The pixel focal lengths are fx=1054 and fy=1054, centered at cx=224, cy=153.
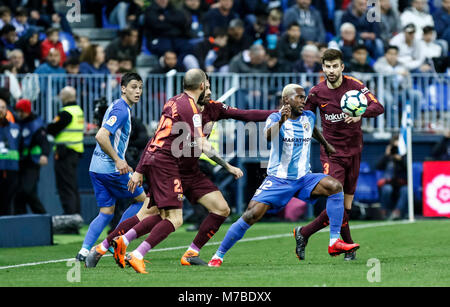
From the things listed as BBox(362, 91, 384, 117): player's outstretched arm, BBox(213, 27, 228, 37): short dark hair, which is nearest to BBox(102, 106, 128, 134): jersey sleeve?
BBox(362, 91, 384, 117): player's outstretched arm

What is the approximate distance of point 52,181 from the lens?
786 inches

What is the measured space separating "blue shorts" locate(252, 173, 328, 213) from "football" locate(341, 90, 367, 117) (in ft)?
2.74

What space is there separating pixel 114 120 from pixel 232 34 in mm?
10659

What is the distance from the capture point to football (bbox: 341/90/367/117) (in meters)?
11.4

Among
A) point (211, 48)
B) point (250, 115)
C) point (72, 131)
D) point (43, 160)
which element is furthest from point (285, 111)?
point (211, 48)

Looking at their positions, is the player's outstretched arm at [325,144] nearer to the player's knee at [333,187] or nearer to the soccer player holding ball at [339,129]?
the soccer player holding ball at [339,129]

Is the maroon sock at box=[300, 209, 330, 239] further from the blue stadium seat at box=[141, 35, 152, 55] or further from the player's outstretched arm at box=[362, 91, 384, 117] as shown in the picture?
the blue stadium seat at box=[141, 35, 152, 55]

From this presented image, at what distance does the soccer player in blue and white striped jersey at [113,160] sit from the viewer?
11.2 meters

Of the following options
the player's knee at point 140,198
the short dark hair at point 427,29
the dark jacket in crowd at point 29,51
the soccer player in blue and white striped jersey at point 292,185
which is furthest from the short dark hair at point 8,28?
the soccer player in blue and white striped jersey at point 292,185

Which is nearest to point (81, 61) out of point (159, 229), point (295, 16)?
point (295, 16)

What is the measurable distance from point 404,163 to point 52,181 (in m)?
6.65

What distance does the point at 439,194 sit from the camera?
18.8 m

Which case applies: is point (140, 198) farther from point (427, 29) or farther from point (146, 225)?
point (427, 29)

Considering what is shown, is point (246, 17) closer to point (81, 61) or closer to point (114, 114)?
point (81, 61)
